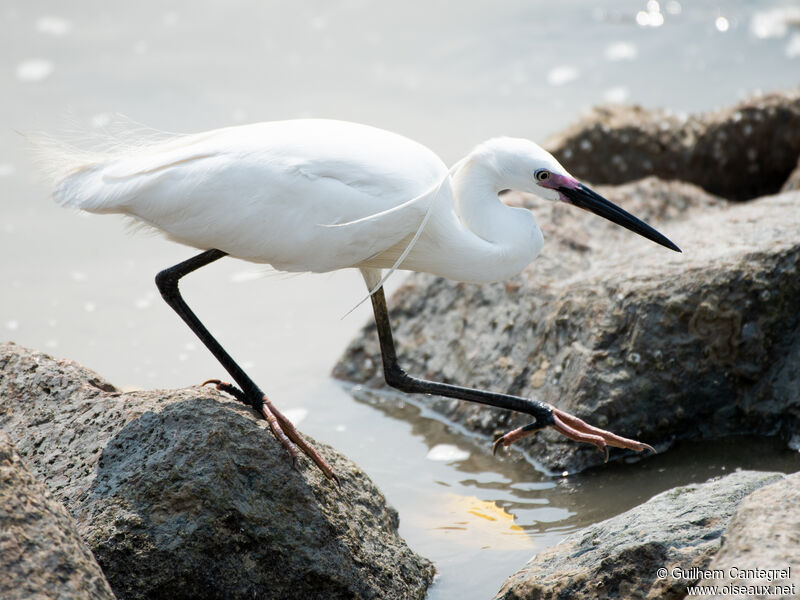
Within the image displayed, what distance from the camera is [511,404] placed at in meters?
3.78

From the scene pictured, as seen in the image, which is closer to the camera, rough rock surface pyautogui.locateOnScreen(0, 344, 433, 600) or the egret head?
rough rock surface pyautogui.locateOnScreen(0, 344, 433, 600)

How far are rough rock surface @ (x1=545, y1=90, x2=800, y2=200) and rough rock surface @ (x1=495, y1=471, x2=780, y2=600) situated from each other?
160 inches

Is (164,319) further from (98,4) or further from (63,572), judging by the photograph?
(98,4)

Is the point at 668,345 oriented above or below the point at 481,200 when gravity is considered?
below

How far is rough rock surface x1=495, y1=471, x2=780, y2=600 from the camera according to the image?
9.13 ft

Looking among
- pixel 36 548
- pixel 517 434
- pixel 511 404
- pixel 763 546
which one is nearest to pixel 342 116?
pixel 511 404

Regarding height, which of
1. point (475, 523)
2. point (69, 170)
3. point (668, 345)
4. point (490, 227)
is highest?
point (69, 170)

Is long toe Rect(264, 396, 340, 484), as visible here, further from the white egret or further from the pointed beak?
the pointed beak

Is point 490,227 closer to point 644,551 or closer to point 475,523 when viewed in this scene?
point 475,523

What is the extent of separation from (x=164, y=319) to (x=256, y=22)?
574 cm

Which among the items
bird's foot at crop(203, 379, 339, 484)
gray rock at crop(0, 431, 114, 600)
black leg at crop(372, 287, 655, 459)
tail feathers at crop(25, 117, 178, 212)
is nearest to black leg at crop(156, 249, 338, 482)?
bird's foot at crop(203, 379, 339, 484)

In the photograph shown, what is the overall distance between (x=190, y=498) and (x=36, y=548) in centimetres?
70

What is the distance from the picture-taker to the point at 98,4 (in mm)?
10961

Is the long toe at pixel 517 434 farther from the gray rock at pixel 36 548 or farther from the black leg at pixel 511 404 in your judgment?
the gray rock at pixel 36 548
